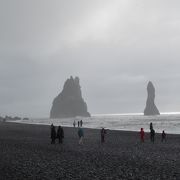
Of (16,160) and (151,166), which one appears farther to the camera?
(16,160)

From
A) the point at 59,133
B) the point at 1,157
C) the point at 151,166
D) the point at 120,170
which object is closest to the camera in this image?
the point at 120,170

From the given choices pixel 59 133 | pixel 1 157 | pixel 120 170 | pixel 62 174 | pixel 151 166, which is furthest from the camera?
pixel 59 133

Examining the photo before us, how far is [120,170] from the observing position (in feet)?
57.5

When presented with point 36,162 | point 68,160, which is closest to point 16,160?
point 36,162

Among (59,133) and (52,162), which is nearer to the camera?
(52,162)

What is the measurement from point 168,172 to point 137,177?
7.48 feet

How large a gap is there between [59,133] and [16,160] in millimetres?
15602

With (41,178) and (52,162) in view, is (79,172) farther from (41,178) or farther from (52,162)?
(52,162)

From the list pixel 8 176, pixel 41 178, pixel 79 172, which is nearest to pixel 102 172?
pixel 79 172

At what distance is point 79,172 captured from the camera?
16859 millimetres

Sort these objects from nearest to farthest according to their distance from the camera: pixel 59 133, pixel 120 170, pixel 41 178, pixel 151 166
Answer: pixel 41 178 < pixel 120 170 < pixel 151 166 < pixel 59 133

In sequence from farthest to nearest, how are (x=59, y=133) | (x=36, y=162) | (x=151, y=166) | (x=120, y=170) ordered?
(x=59, y=133) < (x=36, y=162) < (x=151, y=166) < (x=120, y=170)

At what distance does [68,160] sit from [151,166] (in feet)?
17.9

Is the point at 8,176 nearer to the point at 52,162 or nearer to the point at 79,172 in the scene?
the point at 79,172
